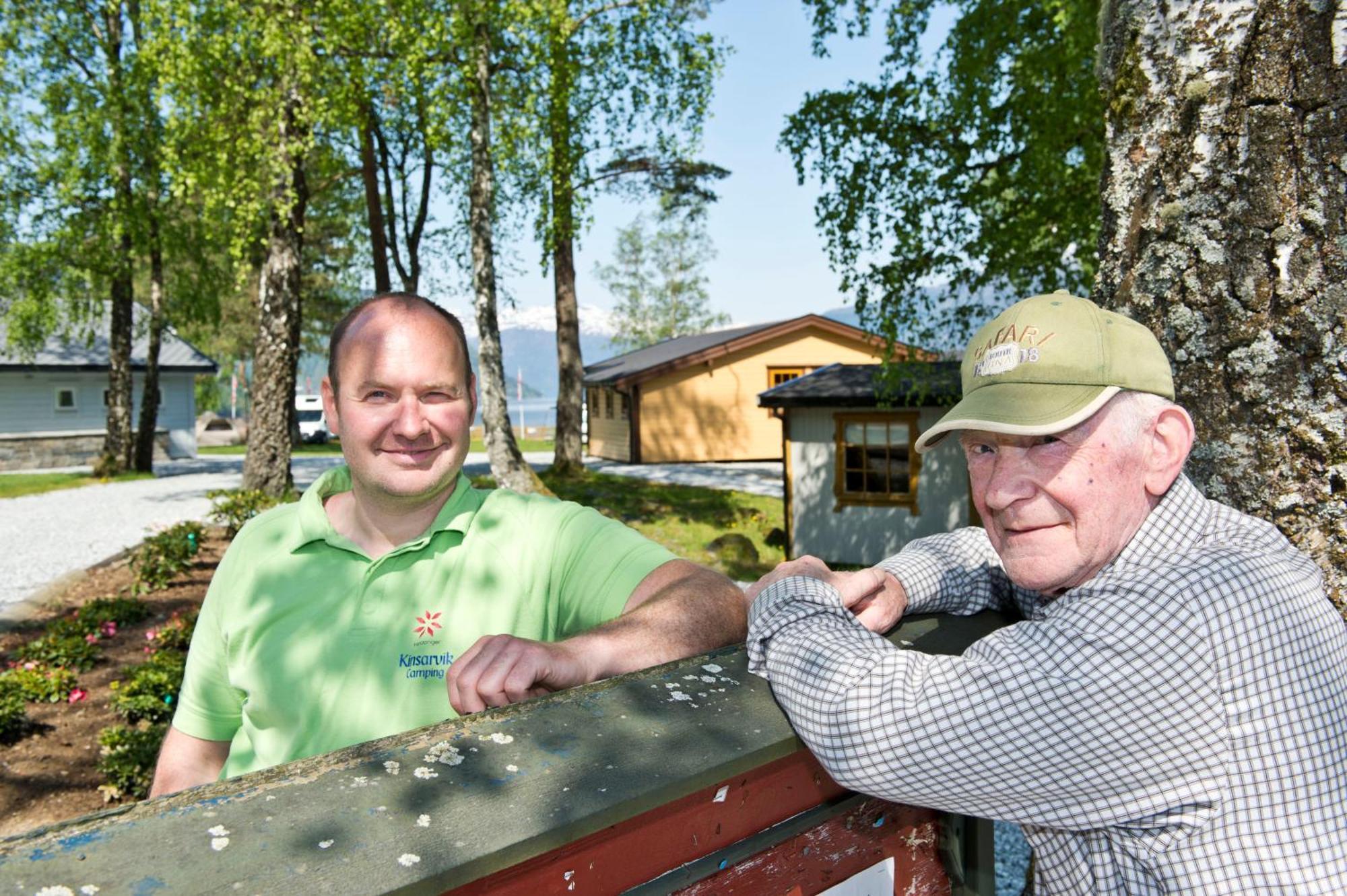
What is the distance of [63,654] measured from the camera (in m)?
7.78

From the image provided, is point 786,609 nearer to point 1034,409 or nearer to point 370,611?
point 1034,409

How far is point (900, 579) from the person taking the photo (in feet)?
7.07

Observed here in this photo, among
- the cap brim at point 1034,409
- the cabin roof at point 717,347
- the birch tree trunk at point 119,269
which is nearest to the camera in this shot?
the cap brim at point 1034,409

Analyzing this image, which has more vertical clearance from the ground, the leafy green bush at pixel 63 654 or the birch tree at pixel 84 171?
the birch tree at pixel 84 171

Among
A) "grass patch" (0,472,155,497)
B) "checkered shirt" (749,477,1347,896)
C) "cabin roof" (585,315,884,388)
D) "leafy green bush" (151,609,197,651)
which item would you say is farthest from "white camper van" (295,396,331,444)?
"checkered shirt" (749,477,1347,896)

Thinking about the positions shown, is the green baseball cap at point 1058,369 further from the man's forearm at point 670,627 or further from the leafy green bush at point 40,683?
the leafy green bush at point 40,683

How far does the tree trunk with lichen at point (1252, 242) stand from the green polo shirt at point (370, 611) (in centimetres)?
148

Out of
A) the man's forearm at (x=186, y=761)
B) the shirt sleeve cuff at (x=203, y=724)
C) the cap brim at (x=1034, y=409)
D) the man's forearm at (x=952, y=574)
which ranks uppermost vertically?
the cap brim at (x=1034, y=409)

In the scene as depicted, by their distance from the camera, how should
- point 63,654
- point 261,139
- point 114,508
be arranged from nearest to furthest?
point 63,654 → point 261,139 → point 114,508

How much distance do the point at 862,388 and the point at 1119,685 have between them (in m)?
14.9

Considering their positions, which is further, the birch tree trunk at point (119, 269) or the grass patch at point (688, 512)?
the birch tree trunk at point (119, 269)

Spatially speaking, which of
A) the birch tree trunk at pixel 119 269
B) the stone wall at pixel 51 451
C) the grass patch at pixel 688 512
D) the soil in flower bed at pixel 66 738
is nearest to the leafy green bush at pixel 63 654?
the soil in flower bed at pixel 66 738

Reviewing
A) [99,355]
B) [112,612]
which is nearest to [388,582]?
[112,612]

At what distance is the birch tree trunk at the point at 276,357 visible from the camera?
14.8 m
